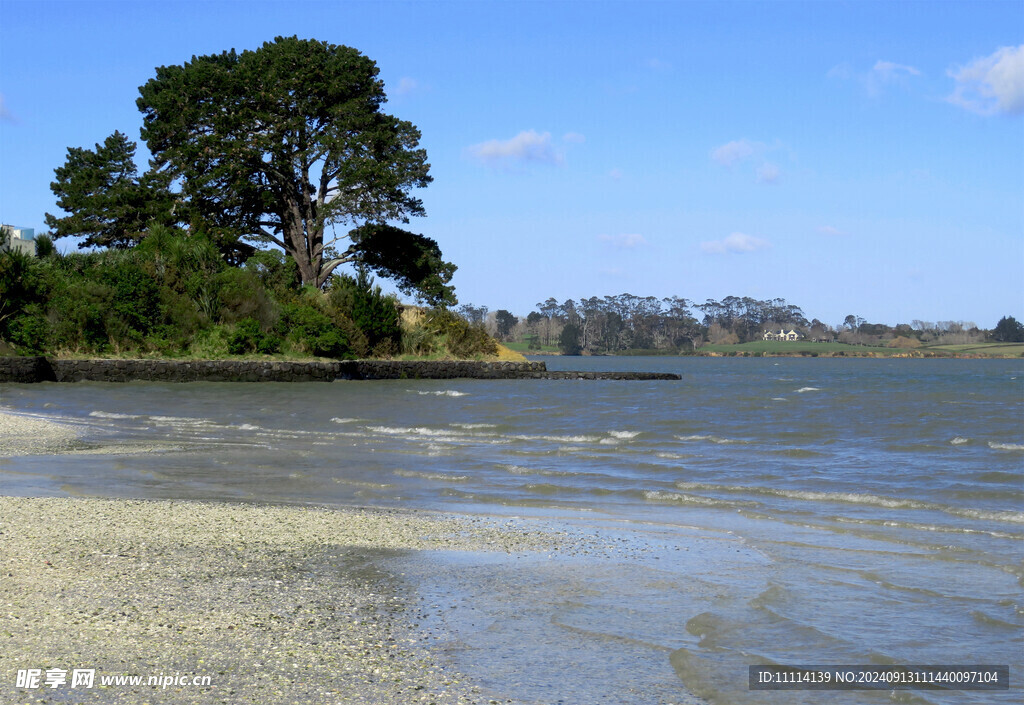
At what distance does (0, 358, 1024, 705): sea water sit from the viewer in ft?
15.7

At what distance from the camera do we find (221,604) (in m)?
5.27

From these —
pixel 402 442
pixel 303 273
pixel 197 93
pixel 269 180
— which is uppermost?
pixel 197 93

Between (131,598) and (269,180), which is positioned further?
(269,180)

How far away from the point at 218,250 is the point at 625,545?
37.1 metres

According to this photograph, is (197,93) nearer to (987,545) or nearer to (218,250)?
(218,250)

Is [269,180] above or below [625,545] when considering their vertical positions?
above

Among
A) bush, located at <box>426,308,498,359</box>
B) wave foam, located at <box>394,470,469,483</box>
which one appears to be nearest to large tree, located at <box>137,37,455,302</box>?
bush, located at <box>426,308,498,359</box>

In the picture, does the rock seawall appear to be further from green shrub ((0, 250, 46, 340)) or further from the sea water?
the sea water

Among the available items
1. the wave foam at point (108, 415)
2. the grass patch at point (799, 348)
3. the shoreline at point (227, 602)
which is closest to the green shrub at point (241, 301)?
the wave foam at point (108, 415)

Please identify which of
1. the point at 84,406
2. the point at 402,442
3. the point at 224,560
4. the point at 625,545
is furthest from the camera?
the point at 84,406

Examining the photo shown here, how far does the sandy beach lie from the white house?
3357cm

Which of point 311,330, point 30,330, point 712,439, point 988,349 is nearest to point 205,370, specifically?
point 311,330

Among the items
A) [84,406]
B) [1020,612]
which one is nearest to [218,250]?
[84,406]

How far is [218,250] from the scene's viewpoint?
41625 mm
